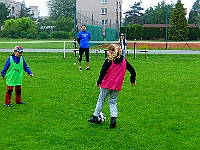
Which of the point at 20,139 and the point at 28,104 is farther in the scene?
the point at 28,104

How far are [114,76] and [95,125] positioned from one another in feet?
3.42

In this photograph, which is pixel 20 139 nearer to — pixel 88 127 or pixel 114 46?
pixel 88 127

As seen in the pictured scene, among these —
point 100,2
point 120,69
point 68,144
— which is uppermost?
point 100,2

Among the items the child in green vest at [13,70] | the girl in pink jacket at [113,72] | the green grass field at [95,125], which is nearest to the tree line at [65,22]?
the green grass field at [95,125]

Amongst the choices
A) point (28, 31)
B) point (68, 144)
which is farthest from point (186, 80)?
point (28, 31)

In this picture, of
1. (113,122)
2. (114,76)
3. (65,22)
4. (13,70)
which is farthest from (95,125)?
(65,22)

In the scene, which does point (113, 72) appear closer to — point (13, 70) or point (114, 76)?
point (114, 76)

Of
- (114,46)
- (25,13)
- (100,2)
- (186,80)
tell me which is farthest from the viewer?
(25,13)

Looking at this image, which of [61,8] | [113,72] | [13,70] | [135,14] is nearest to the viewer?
[113,72]

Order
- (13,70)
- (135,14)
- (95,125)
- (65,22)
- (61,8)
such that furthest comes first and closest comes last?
(61,8), (135,14), (65,22), (13,70), (95,125)

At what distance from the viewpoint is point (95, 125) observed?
25.5 feet

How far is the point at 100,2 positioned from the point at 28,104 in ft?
227

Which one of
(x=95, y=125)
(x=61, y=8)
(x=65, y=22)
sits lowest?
(x=95, y=125)

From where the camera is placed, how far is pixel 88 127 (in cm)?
761
